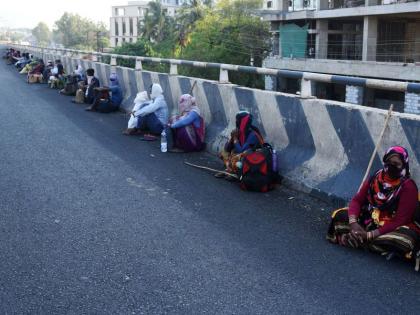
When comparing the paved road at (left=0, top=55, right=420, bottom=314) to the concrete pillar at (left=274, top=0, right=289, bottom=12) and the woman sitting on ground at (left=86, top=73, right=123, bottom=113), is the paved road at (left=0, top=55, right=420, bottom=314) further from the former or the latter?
the concrete pillar at (left=274, top=0, right=289, bottom=12)

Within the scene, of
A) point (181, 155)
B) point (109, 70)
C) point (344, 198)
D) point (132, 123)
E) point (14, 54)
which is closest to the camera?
point (344, 198)

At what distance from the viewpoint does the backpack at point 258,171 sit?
6430 millimetres

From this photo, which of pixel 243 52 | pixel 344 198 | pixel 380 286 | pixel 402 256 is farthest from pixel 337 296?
pixel 243 52

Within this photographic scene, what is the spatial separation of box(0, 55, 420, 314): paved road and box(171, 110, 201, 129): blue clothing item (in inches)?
48.2

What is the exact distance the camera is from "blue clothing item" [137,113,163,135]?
1025cm

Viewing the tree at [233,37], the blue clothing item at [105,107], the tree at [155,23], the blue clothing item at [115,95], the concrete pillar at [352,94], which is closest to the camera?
the concrete pillar at [352,94]

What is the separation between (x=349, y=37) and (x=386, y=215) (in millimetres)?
47927

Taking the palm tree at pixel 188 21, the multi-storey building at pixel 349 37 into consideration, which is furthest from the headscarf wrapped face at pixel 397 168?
the palm tree at pixel 188 21

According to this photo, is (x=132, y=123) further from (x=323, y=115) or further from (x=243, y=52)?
(x=243, y=52)

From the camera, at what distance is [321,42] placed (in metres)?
49.8

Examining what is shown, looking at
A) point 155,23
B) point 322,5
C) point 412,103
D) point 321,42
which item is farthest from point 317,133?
Answer: point 155,23

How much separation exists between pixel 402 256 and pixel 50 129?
8105mm

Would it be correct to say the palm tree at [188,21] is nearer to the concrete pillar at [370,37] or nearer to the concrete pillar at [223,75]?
the concrete pillar at [370,37]

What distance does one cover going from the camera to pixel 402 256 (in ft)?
14.4
